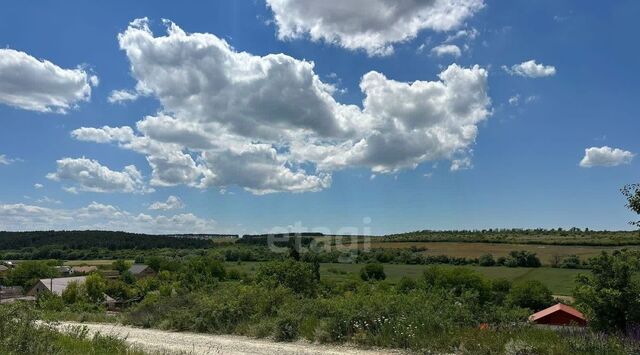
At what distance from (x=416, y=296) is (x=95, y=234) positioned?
646ft

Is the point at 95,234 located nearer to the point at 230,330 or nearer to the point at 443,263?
the point at 443,263

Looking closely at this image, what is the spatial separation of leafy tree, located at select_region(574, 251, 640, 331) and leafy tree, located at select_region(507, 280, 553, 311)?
55546 millimetres

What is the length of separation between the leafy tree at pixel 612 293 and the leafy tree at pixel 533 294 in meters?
55.5

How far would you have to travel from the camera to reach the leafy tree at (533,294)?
6588cm

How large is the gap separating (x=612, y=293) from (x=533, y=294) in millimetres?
65944

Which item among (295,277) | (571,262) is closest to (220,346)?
(295,277)

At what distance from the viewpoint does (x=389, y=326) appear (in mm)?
12641

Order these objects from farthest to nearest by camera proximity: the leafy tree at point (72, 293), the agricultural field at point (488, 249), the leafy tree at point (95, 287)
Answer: the agricultural field at point (488, 249), the leafy tree at point (95, 287), the leafy tree at point (72, 293)

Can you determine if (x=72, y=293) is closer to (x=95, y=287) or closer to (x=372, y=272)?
(x=95, y=287)

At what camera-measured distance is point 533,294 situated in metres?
71.9

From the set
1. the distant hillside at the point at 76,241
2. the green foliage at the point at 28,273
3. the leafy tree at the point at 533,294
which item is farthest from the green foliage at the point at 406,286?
the distant hillside at the point at 76,241

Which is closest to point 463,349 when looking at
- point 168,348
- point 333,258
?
point 168,348

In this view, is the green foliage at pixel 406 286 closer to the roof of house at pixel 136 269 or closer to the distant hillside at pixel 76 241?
the roof of house at pixel 136 269

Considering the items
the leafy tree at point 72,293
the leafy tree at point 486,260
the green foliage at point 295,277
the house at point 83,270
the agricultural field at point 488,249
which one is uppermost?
the green foliage at point 295,277
